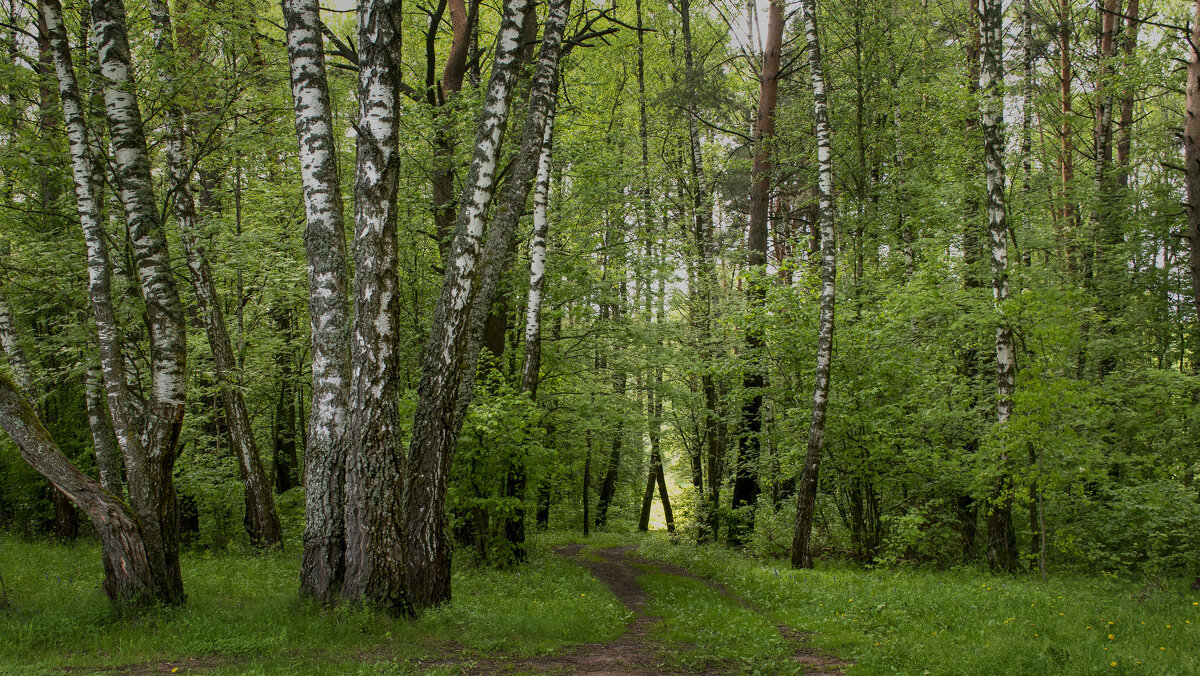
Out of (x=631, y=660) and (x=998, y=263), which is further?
(x=998, y=263)

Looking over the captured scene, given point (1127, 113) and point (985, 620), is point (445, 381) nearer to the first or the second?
point (985, 620)

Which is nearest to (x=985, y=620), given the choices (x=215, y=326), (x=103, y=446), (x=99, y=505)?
(x=99, y=505)

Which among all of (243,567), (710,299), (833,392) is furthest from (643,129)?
(243,567)

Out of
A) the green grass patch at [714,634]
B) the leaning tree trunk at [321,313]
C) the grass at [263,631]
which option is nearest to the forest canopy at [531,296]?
the leaning tree trunk at [321,313]

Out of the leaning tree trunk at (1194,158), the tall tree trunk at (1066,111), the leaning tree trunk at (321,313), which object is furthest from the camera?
the tall tree trunk at (1066,111)

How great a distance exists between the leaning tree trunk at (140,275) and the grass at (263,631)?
2.63 feet

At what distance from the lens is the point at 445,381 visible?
666cm

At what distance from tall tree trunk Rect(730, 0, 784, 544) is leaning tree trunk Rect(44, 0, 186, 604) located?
10462 mm

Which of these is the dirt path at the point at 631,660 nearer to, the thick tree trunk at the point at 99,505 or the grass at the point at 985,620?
the grass at the point at 985,620

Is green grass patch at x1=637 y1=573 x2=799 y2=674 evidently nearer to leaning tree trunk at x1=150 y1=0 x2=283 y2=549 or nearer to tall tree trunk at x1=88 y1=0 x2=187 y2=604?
tall tree trunk at x1=88 y1=0 x2=187 y2=604

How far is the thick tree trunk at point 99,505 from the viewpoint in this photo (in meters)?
5.66

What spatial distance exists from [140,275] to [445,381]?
343 cm

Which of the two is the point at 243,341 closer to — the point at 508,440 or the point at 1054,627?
the point at 508,440

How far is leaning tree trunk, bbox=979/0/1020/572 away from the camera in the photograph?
10258 mm
